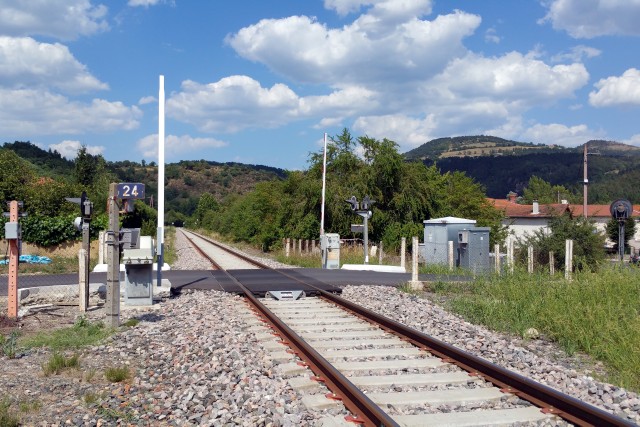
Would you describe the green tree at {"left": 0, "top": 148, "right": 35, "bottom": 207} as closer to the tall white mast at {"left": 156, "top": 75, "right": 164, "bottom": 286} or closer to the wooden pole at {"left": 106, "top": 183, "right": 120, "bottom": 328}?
the tall white mast at {"left": 156, "top": 75, "right": 164, "bottom": 286}

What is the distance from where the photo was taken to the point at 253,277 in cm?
1933

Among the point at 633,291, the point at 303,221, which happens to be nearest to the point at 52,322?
the point at 633,291

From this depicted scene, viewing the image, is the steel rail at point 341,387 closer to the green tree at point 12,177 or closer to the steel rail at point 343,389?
the steel rail at point 343,389

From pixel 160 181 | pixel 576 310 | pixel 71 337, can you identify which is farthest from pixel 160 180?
pixel 576 310

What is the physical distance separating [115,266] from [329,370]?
573cm

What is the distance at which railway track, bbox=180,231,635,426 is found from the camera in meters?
5.67

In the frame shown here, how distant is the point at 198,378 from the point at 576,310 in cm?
636

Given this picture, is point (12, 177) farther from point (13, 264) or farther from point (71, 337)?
point (71, 337)

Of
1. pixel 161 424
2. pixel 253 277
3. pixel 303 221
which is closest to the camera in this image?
pixel 161 424

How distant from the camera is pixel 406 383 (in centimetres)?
686

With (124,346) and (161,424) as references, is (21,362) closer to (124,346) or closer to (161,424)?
(124,346)

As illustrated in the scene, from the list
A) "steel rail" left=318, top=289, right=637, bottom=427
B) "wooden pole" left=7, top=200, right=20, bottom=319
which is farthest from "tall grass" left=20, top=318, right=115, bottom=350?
"steel rail" left=318, top=289, right=637, bottom=427

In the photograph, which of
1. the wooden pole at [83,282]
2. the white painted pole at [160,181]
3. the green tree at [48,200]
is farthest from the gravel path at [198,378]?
the green tree at [48,200]

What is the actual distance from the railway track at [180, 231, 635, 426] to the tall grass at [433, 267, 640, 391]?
1.64 m
